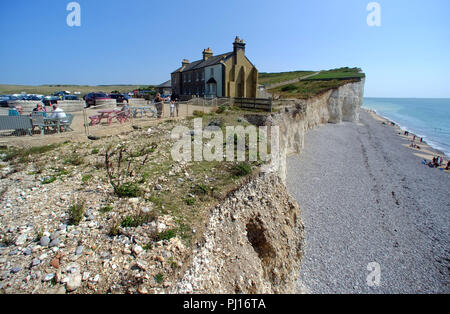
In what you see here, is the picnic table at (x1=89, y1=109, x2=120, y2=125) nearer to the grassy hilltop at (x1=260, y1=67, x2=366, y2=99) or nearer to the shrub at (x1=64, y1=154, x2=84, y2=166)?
the shrub at (x1=64, y1=154, x2=84, y2=166)

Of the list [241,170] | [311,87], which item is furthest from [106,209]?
[311,87]

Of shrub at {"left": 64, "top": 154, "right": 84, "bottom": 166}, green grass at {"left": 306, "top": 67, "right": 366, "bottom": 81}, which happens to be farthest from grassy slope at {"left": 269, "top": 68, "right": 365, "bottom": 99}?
shrub at {"left": 64, "top": 154, "right": 84, "bottom": 166}

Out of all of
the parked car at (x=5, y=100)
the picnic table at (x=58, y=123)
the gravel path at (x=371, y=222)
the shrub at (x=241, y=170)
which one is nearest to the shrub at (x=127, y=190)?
the shrub at (x=241, y=170)

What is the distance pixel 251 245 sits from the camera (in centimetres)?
687

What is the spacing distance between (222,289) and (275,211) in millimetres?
4094

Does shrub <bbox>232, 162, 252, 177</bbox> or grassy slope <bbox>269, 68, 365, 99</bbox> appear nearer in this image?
shrub <bbox>232, 162, 252, 177</bbox>

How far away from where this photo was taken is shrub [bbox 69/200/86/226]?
205 inches

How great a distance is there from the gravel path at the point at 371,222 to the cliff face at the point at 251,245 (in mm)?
2015

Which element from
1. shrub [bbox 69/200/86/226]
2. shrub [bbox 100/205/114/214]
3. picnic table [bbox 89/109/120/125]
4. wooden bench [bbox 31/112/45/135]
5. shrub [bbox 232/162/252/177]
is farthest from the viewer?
picnic table [bbox 89/109/120/125]

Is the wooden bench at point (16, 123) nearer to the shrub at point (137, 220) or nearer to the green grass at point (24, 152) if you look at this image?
the green grass at point (24, 152)

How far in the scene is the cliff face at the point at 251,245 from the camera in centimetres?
493

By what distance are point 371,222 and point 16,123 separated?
19953mm

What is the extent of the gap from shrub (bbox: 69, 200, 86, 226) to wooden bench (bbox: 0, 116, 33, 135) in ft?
27.3

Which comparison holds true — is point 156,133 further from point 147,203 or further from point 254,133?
point 147,203
